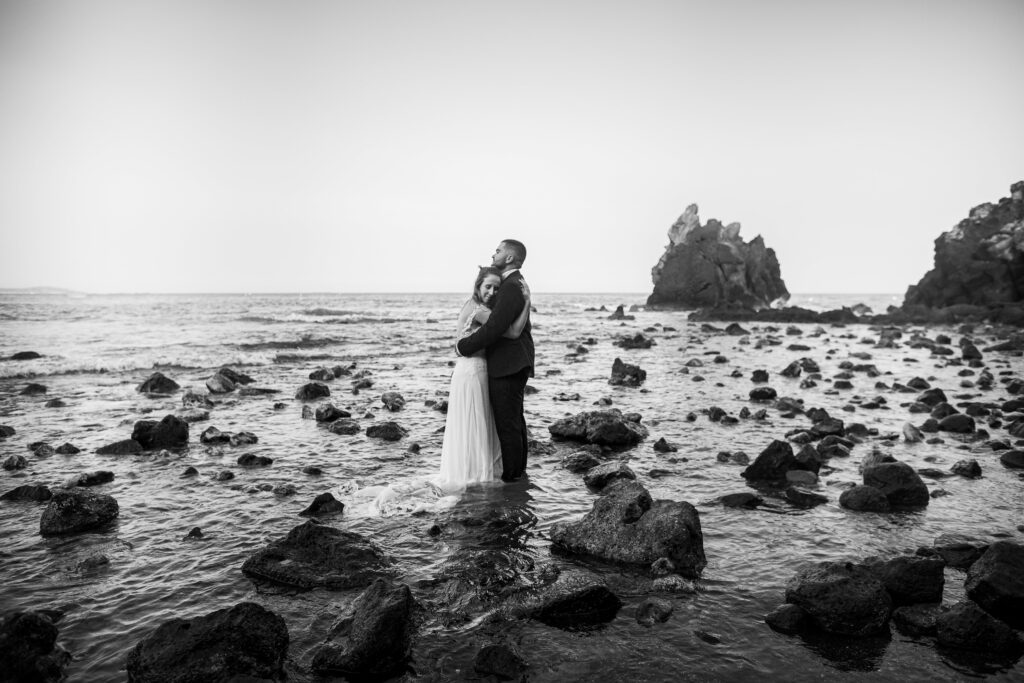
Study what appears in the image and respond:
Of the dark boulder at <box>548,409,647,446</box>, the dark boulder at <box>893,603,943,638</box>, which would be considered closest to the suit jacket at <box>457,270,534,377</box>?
the dark boulder at <box>548,409,647,446</box>

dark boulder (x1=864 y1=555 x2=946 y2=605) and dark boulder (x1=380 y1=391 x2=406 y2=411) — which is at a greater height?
dark boulder (x1=864 y1=555 x2=946 y2=605)

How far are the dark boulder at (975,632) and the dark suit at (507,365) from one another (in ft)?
17.4

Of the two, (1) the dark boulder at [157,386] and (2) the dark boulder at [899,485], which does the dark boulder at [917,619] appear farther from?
(1) the dark boulder at [157,386]

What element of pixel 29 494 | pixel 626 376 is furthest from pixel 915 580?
pixel 626 376

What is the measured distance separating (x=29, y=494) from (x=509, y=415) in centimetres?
638

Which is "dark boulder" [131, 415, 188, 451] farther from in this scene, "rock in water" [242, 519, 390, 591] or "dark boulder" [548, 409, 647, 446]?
"dark boulder" [548, 409, 647, 446]

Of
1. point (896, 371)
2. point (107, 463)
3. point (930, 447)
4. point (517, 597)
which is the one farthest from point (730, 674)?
point (896, 371)

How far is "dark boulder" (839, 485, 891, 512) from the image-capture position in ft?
23.6

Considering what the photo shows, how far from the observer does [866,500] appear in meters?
7.21

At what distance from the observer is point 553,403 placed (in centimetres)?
1611

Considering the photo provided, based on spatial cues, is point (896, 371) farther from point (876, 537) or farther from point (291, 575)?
point (291, 575)

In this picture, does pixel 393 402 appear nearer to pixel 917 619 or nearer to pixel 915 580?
pixel 915 580

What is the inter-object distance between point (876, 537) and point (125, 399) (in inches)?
682

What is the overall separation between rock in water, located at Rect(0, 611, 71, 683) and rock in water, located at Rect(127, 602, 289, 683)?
1.50ft
